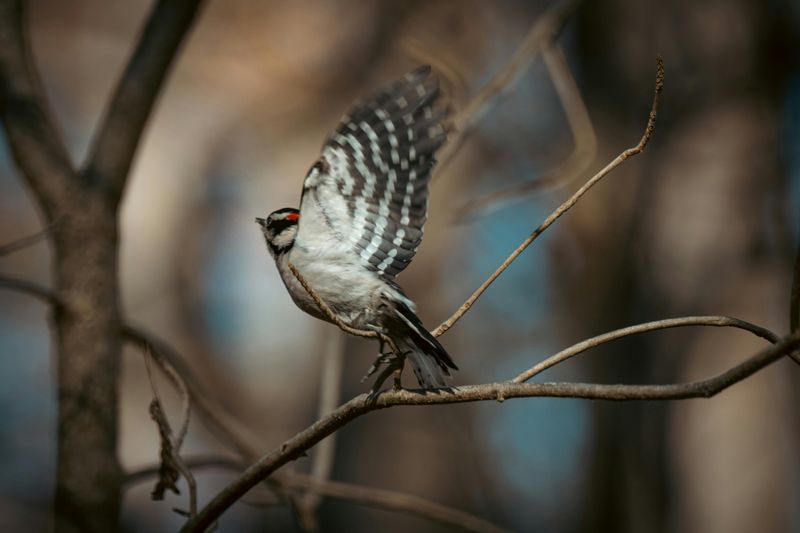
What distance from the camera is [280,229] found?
3.23m

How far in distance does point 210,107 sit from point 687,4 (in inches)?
205

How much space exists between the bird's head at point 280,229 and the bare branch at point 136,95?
74cm

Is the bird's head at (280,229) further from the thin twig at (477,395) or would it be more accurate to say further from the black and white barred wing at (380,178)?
the thin twig at (477,395)

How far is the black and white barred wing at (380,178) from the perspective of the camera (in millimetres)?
2717

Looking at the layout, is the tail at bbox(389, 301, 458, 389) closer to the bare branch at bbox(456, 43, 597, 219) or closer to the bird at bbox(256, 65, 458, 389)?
the bird at bbox(256, 65, 458, 389)

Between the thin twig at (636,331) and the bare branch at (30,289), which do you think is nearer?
the thin twig at (636,331)

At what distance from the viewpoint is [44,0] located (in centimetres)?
1009

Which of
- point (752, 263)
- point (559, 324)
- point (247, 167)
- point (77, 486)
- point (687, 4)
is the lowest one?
point (77, 486)

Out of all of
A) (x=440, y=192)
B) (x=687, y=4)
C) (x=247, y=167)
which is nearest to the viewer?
(x=687, y=4)

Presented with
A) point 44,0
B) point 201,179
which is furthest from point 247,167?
point 44,0

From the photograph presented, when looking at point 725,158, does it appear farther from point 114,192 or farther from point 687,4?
point 114,192

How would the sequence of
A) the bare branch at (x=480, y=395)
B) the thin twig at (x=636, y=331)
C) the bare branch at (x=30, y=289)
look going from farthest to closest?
the bare branch at (x=30, y=289), the thin twig at (x=636, y=331), the bare branch at (x=480, y=395)

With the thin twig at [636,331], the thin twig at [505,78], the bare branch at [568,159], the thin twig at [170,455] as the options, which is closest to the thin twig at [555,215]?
the thin twig at [636,331]

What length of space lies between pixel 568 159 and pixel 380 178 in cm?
64
